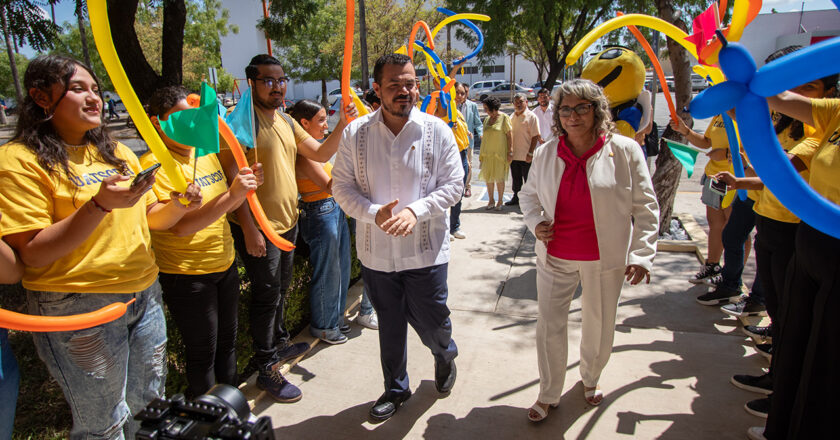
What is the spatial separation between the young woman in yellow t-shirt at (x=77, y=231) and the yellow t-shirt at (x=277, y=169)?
0.91 metres

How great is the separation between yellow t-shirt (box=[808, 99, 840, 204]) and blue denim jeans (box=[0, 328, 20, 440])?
10.7 feet

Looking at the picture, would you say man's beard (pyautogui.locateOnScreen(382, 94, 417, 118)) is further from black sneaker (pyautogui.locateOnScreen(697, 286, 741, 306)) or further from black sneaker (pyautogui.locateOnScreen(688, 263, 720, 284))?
black sneaker (pyautogui.locateOnScreen(688, 263, 720, 284))

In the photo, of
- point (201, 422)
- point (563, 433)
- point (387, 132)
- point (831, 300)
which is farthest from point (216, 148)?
point (831, 300)

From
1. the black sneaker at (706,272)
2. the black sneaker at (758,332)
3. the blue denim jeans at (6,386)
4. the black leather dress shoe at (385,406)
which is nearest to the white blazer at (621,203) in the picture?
the black leather dress shoe at (385,406)

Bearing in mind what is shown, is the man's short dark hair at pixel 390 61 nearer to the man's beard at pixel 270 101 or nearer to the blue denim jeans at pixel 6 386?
the man's beard at pixel 270 101

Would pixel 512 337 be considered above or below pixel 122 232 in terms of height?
below

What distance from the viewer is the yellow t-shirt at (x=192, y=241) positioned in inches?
93.8

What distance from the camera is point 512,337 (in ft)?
12.5

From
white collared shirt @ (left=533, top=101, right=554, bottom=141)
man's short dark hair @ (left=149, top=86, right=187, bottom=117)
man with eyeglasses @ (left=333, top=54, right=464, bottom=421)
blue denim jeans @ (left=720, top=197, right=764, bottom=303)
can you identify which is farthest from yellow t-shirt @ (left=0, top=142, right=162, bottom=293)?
white collared shirt @ (left=533, top=101, right=554, bottom=141)

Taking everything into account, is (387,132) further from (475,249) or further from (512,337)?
(475,249)

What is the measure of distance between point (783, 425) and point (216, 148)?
272cm

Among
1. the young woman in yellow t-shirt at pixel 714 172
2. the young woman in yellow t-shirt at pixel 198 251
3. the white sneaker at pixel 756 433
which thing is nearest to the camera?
the young woman in yellow t-shirt at pixel 198 251

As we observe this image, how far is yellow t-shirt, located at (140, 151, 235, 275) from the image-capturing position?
93.8 inches

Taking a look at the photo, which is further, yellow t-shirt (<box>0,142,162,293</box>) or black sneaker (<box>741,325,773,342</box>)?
black sneaker (<box>741,325,773,342</box>)
